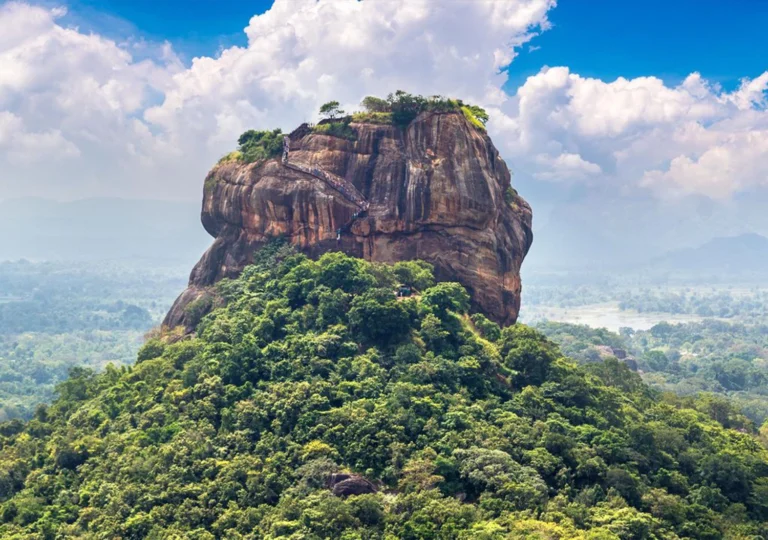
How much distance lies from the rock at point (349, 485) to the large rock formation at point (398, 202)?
17.2 m

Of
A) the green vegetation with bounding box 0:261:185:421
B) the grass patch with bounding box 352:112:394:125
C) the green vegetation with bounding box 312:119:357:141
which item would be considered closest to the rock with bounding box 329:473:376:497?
the green vegetation with bounding box 312:119:357:141

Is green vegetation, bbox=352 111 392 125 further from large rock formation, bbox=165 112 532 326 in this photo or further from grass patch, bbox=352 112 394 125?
large rock formation, bbox=165 112 532 326

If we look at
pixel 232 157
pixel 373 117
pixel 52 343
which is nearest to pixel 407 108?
pixel 373 117

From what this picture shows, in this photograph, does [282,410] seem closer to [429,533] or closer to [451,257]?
[429,533]

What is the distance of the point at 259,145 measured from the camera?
48.2 meters

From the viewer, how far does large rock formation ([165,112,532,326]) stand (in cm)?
4394

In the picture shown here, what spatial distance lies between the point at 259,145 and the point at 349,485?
83.9 ft

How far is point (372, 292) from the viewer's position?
38.6 m

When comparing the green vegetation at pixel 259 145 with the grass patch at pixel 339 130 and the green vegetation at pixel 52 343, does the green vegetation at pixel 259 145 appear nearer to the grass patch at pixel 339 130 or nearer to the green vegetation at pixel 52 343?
the grass patch at pixel 339 130

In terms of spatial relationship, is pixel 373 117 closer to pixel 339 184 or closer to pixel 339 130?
pixel 339 130

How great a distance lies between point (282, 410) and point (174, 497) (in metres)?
5.44

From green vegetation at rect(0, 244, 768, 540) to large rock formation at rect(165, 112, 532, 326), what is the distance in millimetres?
2942

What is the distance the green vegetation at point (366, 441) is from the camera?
91.0 ft

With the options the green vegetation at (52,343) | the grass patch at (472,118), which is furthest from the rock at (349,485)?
the green vegetation at (52,343)
